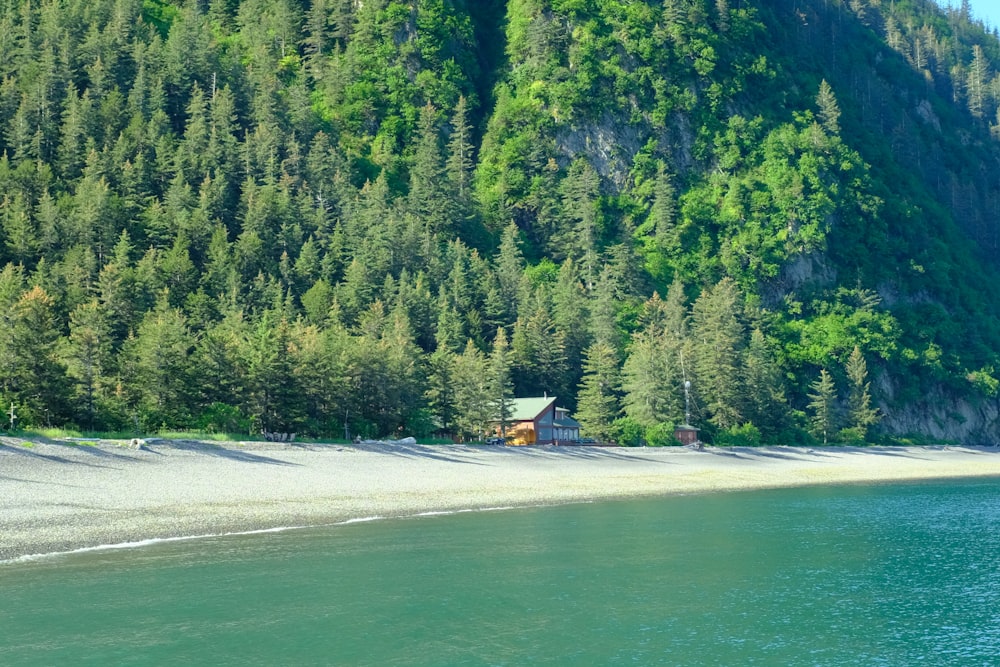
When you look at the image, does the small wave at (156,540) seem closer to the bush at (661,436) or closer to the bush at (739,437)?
the bush at (661,436)

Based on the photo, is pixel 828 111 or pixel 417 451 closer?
pixel 417 451

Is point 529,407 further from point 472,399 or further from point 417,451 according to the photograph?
point 417,451

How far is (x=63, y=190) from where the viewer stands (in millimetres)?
118625

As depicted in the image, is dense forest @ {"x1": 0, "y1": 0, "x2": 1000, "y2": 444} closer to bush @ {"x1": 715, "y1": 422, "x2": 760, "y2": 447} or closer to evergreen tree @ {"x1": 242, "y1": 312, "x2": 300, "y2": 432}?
evergreen tree @ {"x1": 242, "y1": 312, "x2": 300, "y2": 432}

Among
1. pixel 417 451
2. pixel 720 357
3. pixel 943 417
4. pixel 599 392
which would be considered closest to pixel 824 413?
pixel 720 357

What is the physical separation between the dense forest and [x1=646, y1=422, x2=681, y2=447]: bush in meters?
1.63

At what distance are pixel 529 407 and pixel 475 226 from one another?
49.4m

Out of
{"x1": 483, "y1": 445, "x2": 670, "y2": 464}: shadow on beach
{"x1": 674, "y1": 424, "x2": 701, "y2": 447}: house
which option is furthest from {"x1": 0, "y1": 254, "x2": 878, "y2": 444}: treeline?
{"x1": 483, "y1": 445, "x2": 670, "y2": 464}: shadow on beach

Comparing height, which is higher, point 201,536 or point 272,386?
point 272,386

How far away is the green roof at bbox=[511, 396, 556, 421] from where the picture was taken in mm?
92375

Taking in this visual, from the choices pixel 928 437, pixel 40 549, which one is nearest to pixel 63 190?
pixel 40 549

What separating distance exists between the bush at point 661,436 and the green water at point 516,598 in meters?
43.3

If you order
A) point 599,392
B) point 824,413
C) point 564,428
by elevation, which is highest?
point 599,392

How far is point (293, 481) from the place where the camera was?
53.8 m
